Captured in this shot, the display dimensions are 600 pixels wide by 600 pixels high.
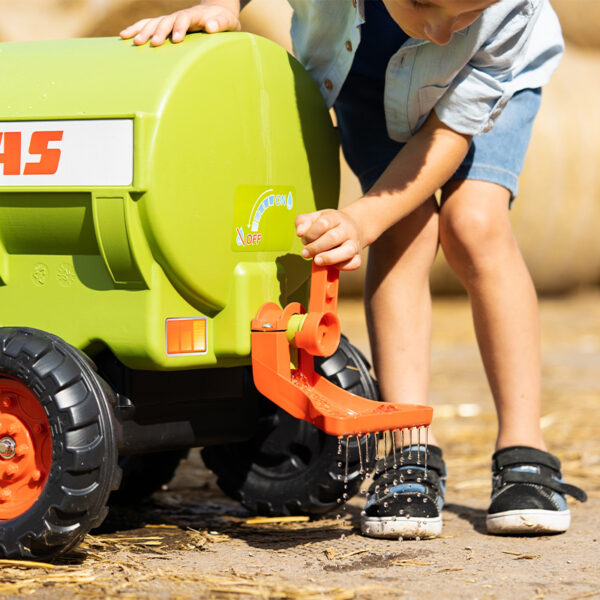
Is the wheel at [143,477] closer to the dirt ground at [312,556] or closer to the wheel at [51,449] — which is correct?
the dirt ground at [312,556]

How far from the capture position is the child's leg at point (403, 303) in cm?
182

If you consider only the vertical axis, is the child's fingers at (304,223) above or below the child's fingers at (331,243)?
above

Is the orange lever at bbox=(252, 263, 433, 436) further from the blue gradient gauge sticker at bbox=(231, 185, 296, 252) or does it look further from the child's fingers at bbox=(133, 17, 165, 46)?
the child's fingers at bbox=(133, 17, 165, 46)

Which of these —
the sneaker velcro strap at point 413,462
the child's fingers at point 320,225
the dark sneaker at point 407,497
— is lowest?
the dark sneaker at point 407,497

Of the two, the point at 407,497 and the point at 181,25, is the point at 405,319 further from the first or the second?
the point at 181,25

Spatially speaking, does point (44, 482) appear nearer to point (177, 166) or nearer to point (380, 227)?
point (177, 166)

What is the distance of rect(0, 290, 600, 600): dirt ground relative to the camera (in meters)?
1.34

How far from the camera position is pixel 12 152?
1.50m

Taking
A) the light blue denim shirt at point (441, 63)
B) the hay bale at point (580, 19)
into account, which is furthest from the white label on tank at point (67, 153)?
the hay bale at point (580, 19)

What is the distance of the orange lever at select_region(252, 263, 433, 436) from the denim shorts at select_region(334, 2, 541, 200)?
35cm

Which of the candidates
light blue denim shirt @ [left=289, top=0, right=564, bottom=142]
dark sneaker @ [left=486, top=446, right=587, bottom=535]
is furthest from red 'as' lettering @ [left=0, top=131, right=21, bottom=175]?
dark sneaker @ [left=486, top=446, right=587, bottom=535]

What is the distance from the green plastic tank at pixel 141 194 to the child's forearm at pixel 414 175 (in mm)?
153

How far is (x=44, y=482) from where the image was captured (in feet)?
4.79

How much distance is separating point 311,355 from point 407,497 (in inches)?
11.4
